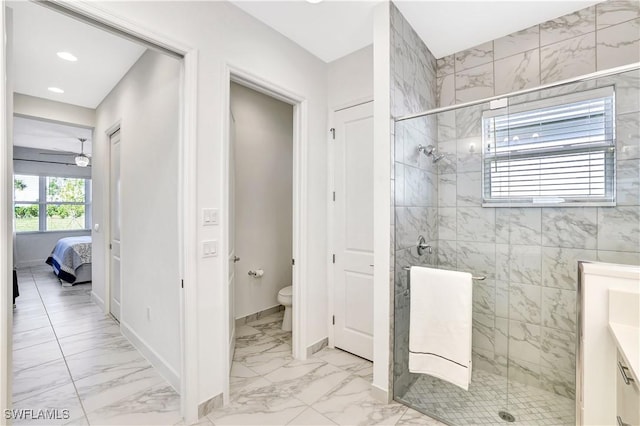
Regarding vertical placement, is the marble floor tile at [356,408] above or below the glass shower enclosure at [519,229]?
below

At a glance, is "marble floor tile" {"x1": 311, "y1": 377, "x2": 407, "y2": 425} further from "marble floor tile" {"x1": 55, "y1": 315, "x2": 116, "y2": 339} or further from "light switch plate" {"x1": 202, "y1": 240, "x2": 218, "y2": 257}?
"marble floor tile" {"x1": 55, "y1": 315, "x2": 116, "y2": 339}

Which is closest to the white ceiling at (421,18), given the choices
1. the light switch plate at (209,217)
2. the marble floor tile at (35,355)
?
the light switch plate at (209,217)

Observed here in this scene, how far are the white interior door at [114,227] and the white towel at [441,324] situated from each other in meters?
3.07

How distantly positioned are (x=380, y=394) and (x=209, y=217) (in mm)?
1622

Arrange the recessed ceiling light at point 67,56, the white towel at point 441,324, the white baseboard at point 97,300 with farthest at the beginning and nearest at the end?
the white baseboard at point 97,300
the recessed ceiling light at point 67,56
the white towel at point 441,324

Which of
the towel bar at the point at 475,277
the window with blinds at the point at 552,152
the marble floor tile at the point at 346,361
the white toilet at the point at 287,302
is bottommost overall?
the marble floor tile at the point at 346,361

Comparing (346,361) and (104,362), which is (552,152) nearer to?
(346,361)

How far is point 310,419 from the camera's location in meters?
1.77

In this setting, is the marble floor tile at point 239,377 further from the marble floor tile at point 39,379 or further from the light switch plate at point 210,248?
the marble floor tile at point 39,379

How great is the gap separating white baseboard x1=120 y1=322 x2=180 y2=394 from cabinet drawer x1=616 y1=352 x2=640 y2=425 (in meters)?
2.39

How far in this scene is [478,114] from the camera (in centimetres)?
193

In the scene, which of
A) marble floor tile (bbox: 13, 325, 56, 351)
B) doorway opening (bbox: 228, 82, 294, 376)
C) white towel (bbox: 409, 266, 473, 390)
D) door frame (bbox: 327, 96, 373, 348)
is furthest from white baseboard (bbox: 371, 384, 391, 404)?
marble floor tile (bbox: 13, 325, 56, 351)

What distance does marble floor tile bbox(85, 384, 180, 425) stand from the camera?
5.77ft

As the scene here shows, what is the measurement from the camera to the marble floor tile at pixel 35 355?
2404mm
